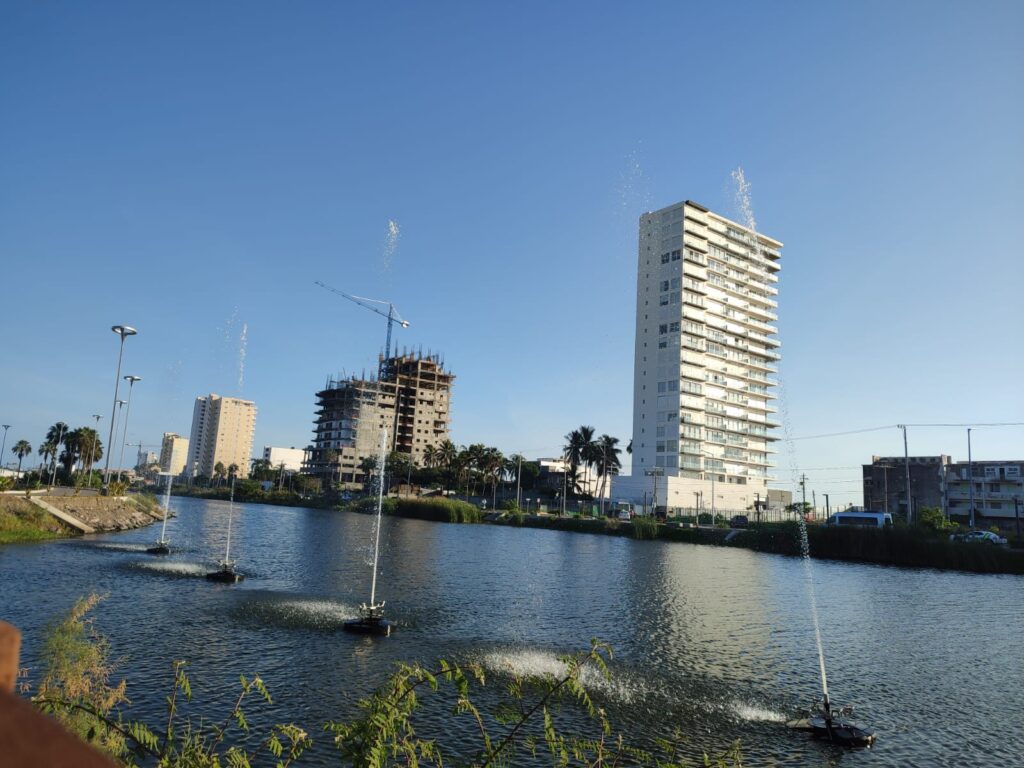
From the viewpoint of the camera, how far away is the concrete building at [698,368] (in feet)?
490

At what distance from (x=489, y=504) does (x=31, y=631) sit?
480ft

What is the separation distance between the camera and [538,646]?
92.6 feet

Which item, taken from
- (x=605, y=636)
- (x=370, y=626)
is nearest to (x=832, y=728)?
(x=605, y=636)

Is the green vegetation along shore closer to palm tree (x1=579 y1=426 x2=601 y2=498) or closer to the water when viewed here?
the water

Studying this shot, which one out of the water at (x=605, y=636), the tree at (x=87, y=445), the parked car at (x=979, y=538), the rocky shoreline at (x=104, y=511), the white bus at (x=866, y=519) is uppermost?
the tree at (x=87, y=445)

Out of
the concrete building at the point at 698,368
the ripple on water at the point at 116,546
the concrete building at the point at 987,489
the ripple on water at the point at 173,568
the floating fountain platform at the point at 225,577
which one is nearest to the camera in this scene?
the floating fountain platform at the point at 225,577

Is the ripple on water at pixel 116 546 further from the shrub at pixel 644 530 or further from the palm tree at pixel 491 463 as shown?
the palm tree at pixel 491 463

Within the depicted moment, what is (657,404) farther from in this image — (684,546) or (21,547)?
(21,547)

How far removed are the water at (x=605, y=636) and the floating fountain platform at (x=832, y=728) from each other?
53 cm

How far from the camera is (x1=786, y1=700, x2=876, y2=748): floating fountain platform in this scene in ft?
63.9

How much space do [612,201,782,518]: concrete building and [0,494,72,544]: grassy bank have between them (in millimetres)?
108836

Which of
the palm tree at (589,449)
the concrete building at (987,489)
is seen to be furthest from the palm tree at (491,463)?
the concrete building at (987,489)

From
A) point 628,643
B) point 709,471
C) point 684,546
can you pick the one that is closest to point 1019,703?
point 628,643

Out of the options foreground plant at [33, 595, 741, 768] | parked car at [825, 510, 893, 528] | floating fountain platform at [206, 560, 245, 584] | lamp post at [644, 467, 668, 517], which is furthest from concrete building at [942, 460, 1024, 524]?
foreground plant at [33, 595, 741, 768]
